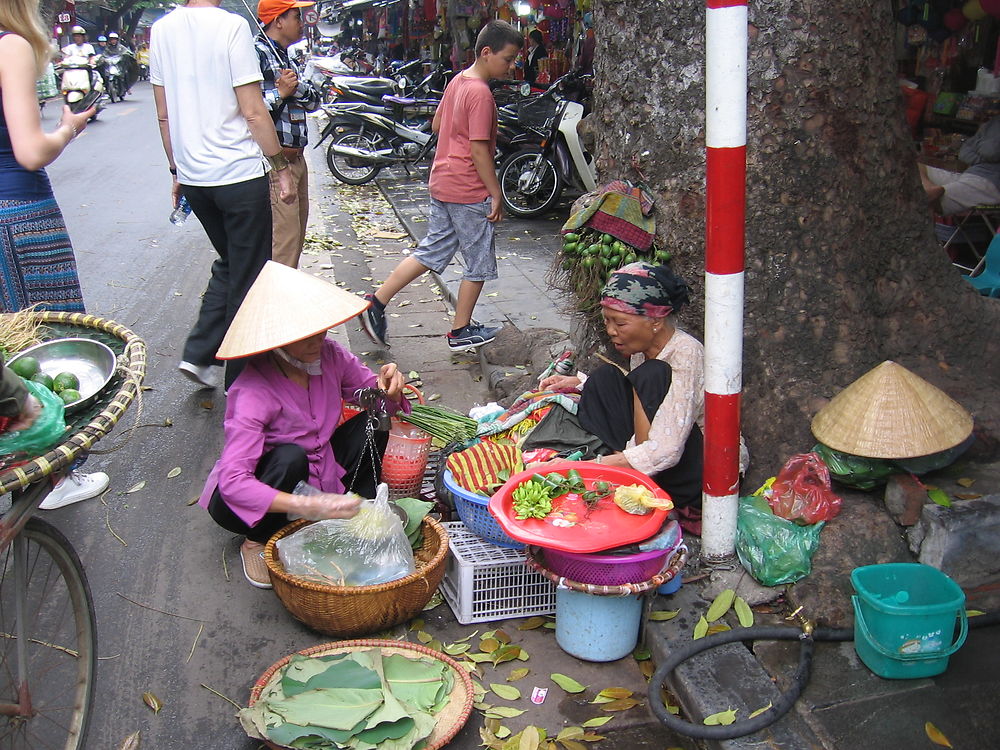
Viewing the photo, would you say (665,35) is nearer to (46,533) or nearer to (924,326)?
(924,326)

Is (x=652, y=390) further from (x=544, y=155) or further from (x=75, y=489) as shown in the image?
(x=544, y=155)

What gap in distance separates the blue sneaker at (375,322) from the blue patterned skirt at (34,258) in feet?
6.69

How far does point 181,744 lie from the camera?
2561 mm

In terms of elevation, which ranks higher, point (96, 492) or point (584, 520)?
point (584, 520)

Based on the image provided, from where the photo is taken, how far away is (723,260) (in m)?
2.68

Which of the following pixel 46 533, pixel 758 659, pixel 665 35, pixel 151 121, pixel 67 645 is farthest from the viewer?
pixel 151 121

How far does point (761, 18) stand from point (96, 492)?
3.33 metres

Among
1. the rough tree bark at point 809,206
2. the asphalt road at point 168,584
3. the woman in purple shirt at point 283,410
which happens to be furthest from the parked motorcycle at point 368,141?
the woman in purple shirt at point 283,410

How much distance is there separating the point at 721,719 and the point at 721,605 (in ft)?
1.67

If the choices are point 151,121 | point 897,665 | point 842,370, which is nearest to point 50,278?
point 842,370

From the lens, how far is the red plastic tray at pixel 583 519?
8.79 feet

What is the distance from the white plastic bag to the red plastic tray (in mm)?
367

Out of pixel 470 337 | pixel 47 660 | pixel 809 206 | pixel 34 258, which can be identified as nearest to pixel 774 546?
pixel 809 206

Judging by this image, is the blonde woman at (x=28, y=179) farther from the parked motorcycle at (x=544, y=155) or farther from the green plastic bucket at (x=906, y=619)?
the parked motorcycle at (x=544, y=155)
